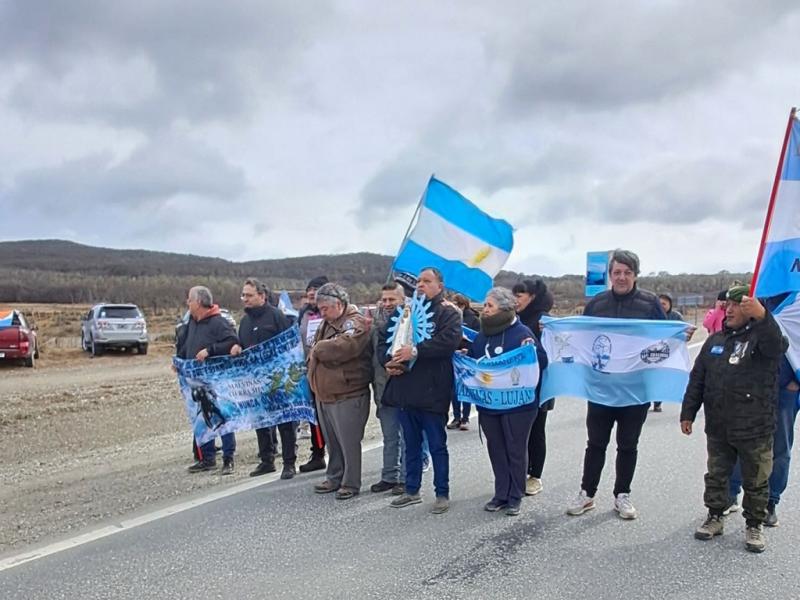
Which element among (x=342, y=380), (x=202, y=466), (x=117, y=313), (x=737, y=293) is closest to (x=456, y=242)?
(x=342, y=380)

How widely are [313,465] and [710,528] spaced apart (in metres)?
3.76

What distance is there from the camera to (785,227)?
513 centimetres

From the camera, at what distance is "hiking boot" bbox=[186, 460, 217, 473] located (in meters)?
7.34

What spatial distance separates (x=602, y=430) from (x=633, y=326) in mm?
891

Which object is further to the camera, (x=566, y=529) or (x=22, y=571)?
(x=566, y=529)

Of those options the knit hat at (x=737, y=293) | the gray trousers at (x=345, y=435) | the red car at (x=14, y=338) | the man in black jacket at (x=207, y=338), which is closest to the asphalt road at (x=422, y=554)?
the gray trousers at (x=345, y=435)

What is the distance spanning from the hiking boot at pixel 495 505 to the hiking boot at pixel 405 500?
0.57 meters

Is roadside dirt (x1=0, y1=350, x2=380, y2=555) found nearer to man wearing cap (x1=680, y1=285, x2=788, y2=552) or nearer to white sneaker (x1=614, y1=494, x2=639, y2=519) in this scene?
white sneaker (x1=614, y1=494, x2=639, y2=519)

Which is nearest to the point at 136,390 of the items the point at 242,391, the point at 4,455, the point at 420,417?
the point at 4,455

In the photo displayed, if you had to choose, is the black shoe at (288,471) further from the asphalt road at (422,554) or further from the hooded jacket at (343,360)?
the hooded jacket at (343,360)

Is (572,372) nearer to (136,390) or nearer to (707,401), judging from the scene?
(707,401)

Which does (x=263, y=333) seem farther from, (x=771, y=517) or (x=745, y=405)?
(x=771, y=517)

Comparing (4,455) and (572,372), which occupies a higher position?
(572,372)

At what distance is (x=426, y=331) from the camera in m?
6.02
